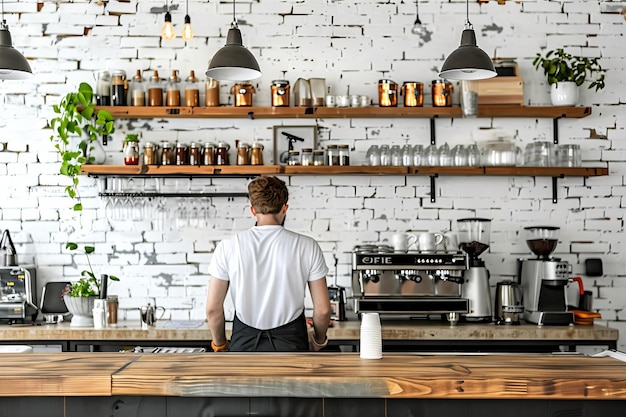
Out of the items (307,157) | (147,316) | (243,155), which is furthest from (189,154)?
(147,316)

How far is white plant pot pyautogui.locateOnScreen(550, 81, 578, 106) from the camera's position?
5.52 meters

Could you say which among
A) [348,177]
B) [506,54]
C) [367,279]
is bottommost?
[367,279]

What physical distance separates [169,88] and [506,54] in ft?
8.40

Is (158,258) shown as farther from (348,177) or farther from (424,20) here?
(424,20)

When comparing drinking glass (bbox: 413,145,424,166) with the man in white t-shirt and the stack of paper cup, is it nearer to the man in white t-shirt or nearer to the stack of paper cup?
the man in white t-shirt

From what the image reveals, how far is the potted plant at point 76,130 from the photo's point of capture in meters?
5.45

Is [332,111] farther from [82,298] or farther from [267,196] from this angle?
[82,298]

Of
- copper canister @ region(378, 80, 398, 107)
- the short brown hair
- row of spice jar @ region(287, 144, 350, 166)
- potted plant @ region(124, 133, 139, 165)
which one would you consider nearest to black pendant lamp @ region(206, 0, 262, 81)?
the short brown hair

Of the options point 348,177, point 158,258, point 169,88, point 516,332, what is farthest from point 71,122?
point 516,332

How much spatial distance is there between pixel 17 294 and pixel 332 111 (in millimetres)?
2590

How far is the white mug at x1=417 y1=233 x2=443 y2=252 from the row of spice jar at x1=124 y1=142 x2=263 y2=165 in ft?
4.27

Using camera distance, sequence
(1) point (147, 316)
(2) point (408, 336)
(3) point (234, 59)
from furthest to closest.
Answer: (1) point (147, 316) → (2) point (408, 336) → (3) point (234, 59)

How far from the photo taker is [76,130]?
5.49m

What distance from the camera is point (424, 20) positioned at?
5703 mm
